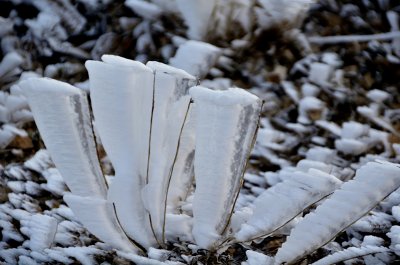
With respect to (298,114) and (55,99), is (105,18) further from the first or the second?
(55,99)

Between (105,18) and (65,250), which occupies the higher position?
(105,18)

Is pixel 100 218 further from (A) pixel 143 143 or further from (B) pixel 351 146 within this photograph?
(B) pixel 351 146

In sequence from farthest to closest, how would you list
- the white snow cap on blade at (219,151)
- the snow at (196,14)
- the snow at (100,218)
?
the snow at (196,14)
the snow at (100,218)
the white snow cap on blade at (219,151)

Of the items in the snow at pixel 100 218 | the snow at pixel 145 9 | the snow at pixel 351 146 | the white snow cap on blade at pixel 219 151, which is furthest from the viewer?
the snow at pixel 145 9

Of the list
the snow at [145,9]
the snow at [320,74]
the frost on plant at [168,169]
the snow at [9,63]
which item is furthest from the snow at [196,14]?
the frost on plant at [168,169]

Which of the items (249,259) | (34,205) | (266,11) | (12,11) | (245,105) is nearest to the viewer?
(245,105)

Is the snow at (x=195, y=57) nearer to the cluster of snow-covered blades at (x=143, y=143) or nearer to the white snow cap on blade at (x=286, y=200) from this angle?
the cluster of snow-covered blades at (x=143, y=143)

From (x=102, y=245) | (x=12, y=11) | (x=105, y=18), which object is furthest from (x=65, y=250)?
(x=12, y=11)
